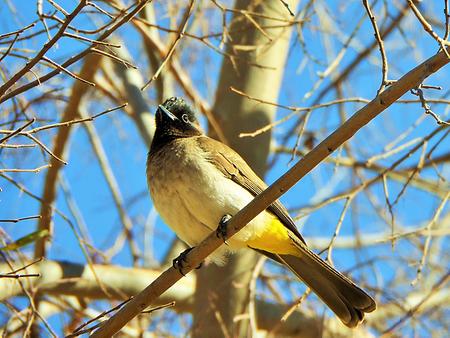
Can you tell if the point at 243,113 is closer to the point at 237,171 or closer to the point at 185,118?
the point at 185,118

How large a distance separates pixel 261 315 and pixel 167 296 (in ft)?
2.46

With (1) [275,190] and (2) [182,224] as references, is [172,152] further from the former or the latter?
(1) [275,190]

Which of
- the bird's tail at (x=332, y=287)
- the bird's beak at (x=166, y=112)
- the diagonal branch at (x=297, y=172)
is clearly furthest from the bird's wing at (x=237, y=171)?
the diagonal branch at (x=297, y=172)

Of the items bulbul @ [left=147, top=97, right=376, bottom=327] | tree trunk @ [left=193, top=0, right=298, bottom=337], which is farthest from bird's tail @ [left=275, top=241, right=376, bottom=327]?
tree trunk @ [left=193, top=0, right=298, bottom=337]

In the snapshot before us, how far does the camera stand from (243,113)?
236 inches

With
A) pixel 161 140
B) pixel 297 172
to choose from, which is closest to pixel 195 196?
pixel 161 140

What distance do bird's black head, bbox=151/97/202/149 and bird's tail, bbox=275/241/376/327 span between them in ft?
3.77

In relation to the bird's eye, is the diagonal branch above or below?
below

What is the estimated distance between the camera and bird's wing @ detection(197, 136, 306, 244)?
461 cm

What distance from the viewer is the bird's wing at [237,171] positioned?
461cm

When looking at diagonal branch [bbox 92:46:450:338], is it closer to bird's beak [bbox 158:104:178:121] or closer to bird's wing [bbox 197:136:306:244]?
bird's wing [bbox 197:136:306:244]

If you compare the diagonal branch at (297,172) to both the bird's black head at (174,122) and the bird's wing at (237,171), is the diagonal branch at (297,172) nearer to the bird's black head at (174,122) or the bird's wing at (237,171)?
the bird's wing at (237,171)

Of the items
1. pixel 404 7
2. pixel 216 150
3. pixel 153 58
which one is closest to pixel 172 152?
pixel 216 150

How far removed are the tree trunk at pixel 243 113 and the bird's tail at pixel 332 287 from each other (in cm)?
99
